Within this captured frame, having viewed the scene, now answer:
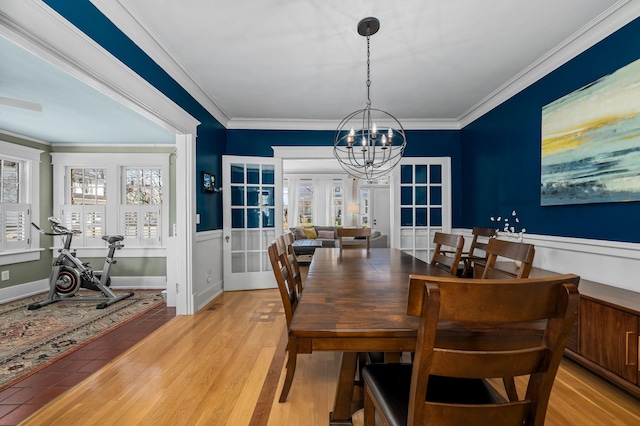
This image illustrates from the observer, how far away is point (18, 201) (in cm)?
435

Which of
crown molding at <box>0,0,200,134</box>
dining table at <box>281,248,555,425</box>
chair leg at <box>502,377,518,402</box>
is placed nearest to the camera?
dining table at <box>281,248,555,425</box>

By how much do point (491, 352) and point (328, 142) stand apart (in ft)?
13.5

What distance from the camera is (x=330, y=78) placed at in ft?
10.3

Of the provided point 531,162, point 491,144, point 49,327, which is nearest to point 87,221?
point 49,327

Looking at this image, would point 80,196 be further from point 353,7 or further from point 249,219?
point 353,7

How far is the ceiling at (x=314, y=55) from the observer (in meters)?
2.12

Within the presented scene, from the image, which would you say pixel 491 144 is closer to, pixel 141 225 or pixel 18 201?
pixel 141 225

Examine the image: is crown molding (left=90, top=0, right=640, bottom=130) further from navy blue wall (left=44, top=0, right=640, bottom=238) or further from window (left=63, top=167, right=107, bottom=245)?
window (left=63, top=167, right=107, bottom=245)

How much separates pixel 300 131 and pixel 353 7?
2567mm

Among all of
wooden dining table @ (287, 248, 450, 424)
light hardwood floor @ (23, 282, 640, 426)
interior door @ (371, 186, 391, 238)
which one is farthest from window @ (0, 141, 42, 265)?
interior door @ (371, 186, 391, 238)

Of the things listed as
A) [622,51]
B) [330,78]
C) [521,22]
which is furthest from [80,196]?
[622,51]

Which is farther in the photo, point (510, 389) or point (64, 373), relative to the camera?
→ point (64, 373)

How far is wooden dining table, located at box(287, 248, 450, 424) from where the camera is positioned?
1.04 m

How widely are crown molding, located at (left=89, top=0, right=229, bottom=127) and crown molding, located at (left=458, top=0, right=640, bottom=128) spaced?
11.3ft
